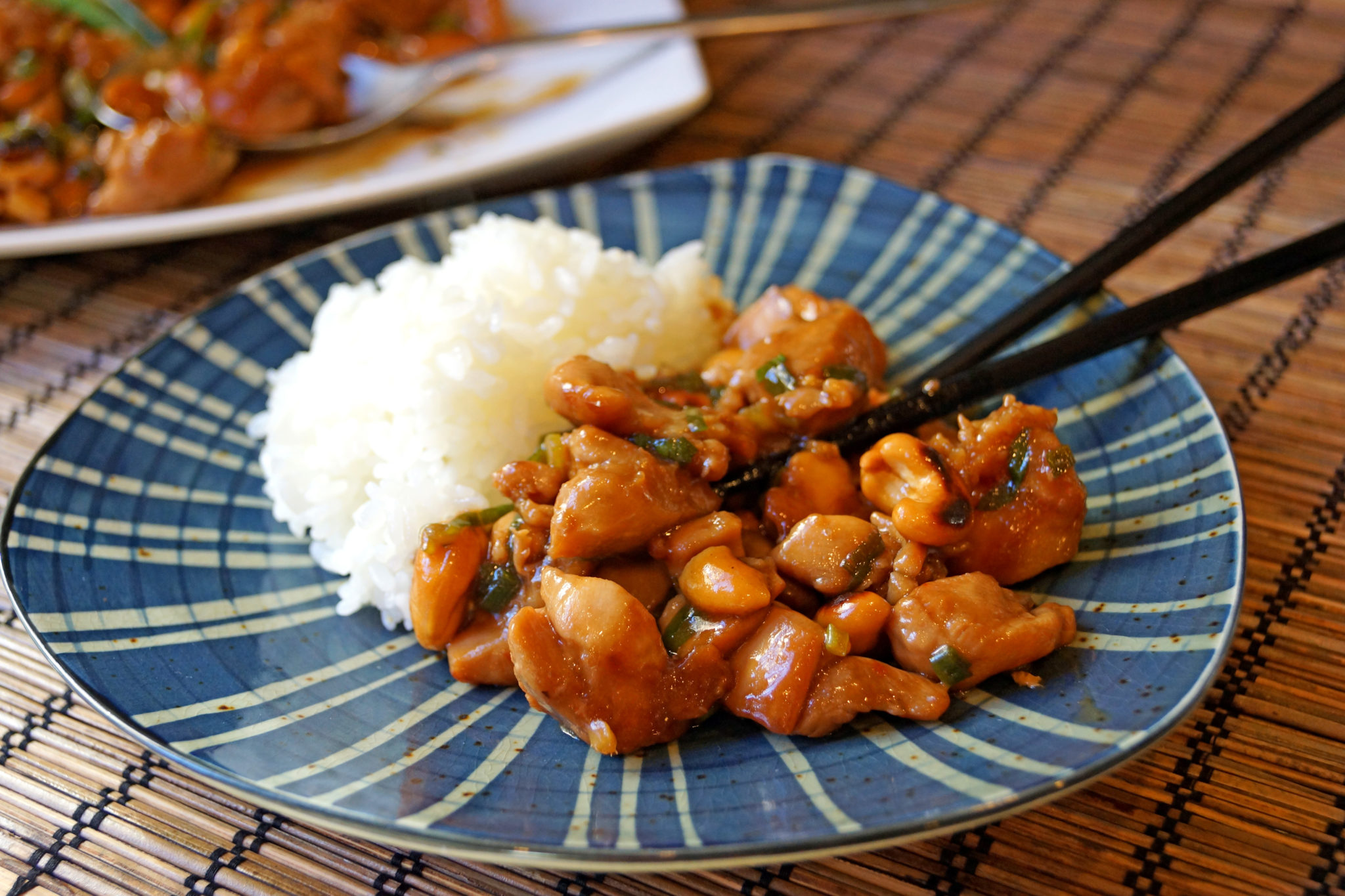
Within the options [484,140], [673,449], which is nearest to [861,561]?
[673,449]

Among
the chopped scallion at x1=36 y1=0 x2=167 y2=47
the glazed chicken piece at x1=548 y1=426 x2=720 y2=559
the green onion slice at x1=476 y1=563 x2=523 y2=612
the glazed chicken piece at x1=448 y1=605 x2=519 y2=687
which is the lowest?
the glazed chicken piece at x1=448 y1=605 x2=519 y2=687

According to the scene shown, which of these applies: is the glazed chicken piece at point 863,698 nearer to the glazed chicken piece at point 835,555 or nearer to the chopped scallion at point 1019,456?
the glazed chicken piece at point 835,555

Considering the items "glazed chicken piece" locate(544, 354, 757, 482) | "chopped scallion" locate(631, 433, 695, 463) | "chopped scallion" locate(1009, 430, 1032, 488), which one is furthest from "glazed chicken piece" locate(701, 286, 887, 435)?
"chopped scallion" locate(1009, 430, 1032, 488)

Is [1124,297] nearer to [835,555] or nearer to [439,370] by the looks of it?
[835,555]

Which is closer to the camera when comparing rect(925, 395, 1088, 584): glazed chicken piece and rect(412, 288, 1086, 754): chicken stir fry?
rect(412, 288, 1086, 754): chicken stir fry

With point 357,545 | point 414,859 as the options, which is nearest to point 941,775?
point 414,859

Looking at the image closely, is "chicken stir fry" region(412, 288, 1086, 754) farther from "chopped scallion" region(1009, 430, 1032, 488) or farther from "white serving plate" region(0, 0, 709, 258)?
"white serving plate" region(0, 0, 709, 258)

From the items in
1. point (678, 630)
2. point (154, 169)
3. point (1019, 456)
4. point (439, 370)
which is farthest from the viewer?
point (154, 169)
